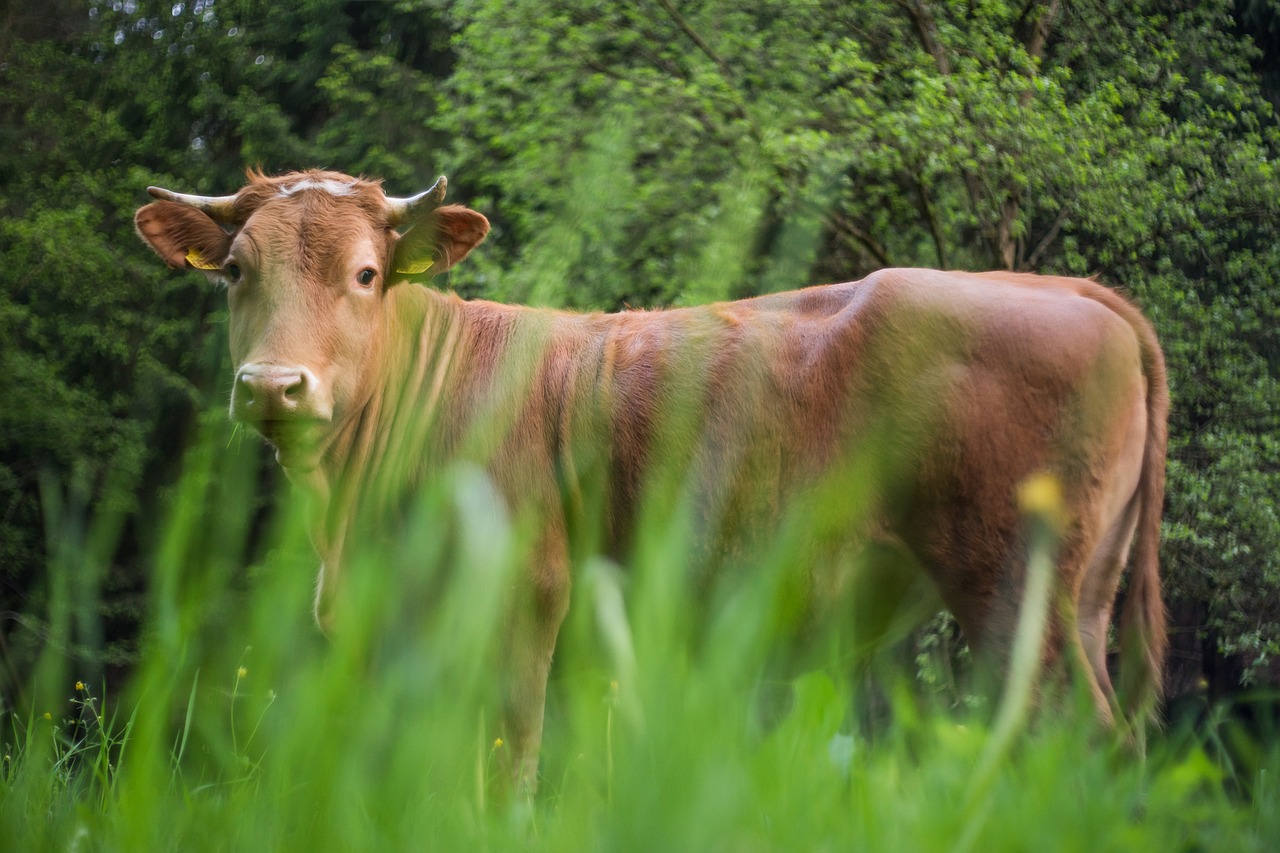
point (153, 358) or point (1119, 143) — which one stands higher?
point (1119, 143)

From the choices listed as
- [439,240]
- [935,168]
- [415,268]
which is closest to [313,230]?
[415,268]

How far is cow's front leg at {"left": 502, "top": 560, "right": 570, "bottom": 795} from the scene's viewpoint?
3.92m

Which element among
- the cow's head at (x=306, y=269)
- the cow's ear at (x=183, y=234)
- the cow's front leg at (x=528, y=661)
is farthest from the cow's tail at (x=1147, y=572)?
the cow's ear at (x=183, y=234)

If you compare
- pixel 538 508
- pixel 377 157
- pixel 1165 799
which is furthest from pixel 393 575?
pixel 377 157

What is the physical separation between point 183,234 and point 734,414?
227cm

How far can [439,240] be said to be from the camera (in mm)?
4574

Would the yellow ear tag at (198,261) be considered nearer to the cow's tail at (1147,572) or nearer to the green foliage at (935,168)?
the cow's tail at (1147,572)

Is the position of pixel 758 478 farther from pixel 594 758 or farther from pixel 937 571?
pixel 594 758

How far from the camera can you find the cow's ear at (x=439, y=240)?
4441 millimetres

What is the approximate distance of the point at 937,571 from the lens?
3867mm

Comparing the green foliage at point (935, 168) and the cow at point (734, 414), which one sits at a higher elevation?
the cow at point (734, 414)

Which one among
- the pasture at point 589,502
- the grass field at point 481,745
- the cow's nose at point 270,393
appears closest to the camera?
the grass field at point 481,745

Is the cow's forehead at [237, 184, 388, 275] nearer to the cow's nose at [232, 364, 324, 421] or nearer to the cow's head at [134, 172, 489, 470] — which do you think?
the cow's head at [134, 172, 489, 470]

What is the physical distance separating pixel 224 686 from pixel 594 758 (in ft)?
1.88
